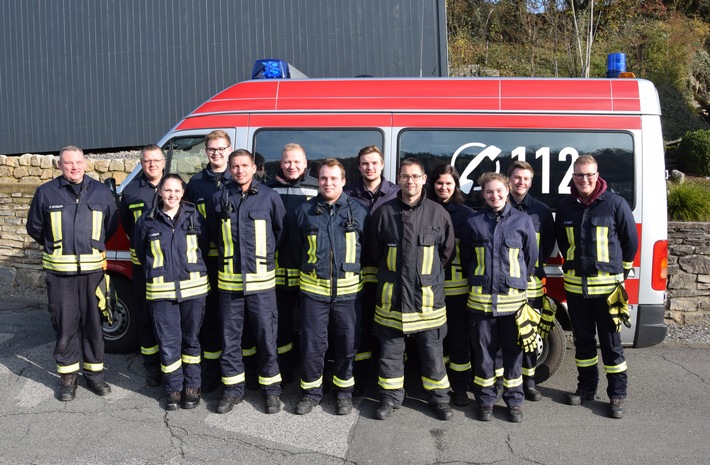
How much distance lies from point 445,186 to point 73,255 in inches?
109

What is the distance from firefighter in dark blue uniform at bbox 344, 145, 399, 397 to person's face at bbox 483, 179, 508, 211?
69cm

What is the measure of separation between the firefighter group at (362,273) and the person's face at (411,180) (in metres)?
0.01

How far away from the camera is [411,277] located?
426 centimetres

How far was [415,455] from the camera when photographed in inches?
155

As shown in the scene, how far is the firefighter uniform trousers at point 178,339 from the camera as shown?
177 inches

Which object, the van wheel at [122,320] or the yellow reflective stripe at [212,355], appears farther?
the van wheel at [122,320]

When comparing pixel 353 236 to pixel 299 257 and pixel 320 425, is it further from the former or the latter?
pixel 320 425

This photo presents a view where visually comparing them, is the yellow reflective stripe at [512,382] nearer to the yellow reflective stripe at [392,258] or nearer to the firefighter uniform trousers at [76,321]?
the yellow reflective stripe at [392,258]

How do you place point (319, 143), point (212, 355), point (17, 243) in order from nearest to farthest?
point (212, 355) → point (319, 143) → point (17, 243)

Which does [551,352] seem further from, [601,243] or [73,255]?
[73,255]

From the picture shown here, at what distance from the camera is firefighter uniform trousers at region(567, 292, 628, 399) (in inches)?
176

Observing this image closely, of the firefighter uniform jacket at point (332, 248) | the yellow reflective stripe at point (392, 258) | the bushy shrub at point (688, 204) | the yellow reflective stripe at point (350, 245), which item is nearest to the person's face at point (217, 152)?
the firefighter uniform jacket at point (332, 248)

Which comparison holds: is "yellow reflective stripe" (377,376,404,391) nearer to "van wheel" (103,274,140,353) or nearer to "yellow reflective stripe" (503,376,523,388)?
"yellow reflective stripe" (503,376,523,388)

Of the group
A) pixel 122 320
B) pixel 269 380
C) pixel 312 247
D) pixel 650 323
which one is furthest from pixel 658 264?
pixel 122 320
